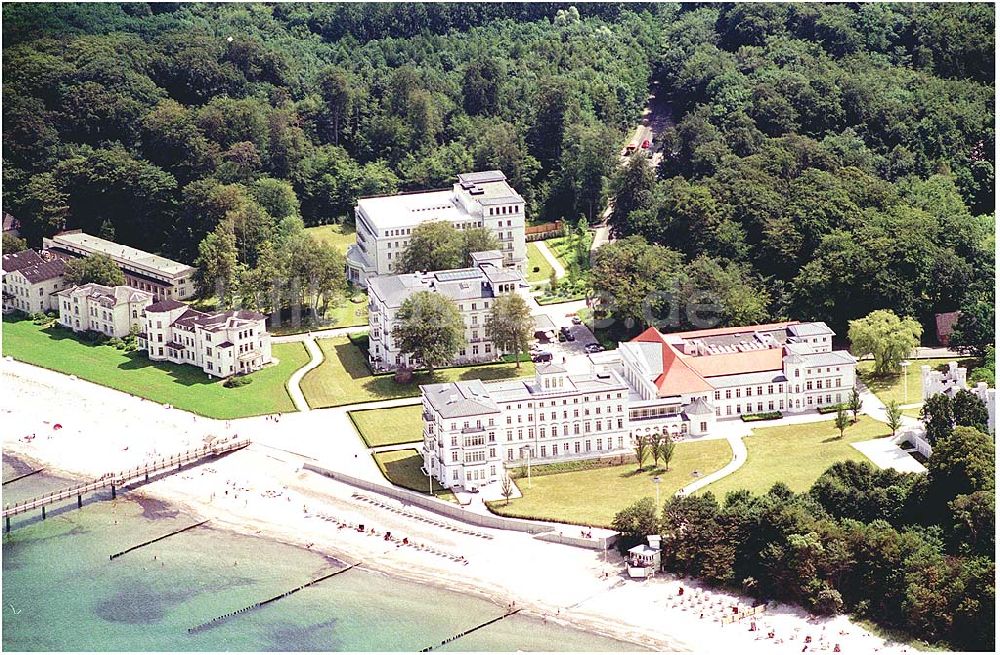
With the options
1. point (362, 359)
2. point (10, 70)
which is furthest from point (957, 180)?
point (10, 70)

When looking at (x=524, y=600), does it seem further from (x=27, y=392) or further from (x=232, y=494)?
(x=27, y=392)

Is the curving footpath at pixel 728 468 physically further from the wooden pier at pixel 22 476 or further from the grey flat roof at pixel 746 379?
the wooden pier at pixel 22 476

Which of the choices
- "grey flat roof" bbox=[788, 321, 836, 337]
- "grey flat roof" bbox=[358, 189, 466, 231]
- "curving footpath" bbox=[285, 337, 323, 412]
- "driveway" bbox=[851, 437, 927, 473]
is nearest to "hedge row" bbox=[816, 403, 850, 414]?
"driveway" bbox=[851, 437, 927, 473]

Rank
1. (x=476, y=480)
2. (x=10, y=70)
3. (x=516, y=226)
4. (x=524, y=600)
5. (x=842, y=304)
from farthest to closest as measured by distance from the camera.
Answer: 1. (x=10, y=70)
2. (x=516, y=226)
3. (x=842, y=304)
4. (x=476, y=480)
5. (x=524, y=600)

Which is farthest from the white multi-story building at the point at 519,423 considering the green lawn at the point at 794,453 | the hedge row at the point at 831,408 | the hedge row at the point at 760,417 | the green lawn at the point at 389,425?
the hedge row at the point at 831,408

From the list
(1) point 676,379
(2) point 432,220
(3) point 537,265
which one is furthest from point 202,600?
(3) point 537,265

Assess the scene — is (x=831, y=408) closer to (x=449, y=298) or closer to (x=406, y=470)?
(x=449, y=298)
